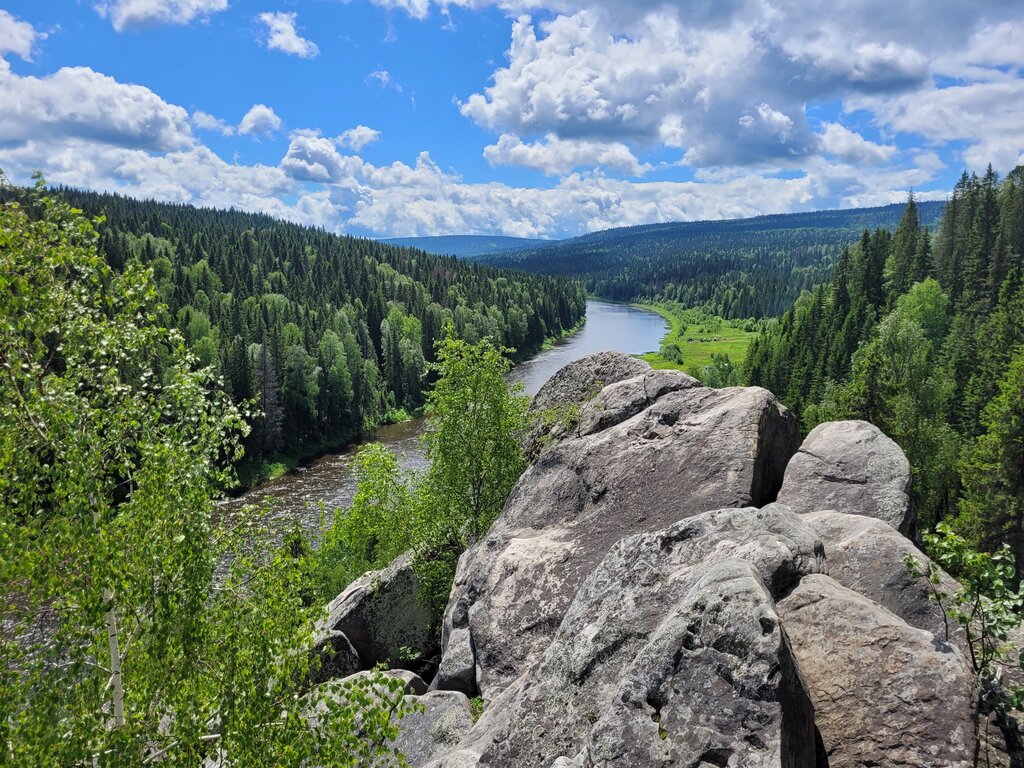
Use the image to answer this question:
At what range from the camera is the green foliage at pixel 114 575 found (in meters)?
7.71

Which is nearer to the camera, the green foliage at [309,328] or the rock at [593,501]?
the rock at [593,501]

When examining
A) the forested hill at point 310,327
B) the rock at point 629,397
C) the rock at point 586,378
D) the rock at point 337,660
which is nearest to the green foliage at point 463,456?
the rock at point 586,378

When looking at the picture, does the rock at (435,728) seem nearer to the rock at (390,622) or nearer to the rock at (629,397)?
the rock at (390,622)

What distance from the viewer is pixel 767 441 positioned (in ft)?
60.0

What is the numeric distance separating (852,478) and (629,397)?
721 centimetres

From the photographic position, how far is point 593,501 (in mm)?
18406

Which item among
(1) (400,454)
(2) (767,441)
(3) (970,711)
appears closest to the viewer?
(3) (970,711)

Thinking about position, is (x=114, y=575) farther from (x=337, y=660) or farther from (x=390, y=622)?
(x=390, y=622)

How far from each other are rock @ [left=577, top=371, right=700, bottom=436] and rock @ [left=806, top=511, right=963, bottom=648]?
8270 mm

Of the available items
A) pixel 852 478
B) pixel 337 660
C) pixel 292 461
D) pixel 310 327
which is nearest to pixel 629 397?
pixel 852 478

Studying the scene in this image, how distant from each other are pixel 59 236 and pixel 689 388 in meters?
17.6

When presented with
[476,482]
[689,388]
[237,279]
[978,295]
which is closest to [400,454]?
[476,482]

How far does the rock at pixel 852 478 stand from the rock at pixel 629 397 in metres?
4.53

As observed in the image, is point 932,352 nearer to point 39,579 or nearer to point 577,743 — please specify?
point 577,743
